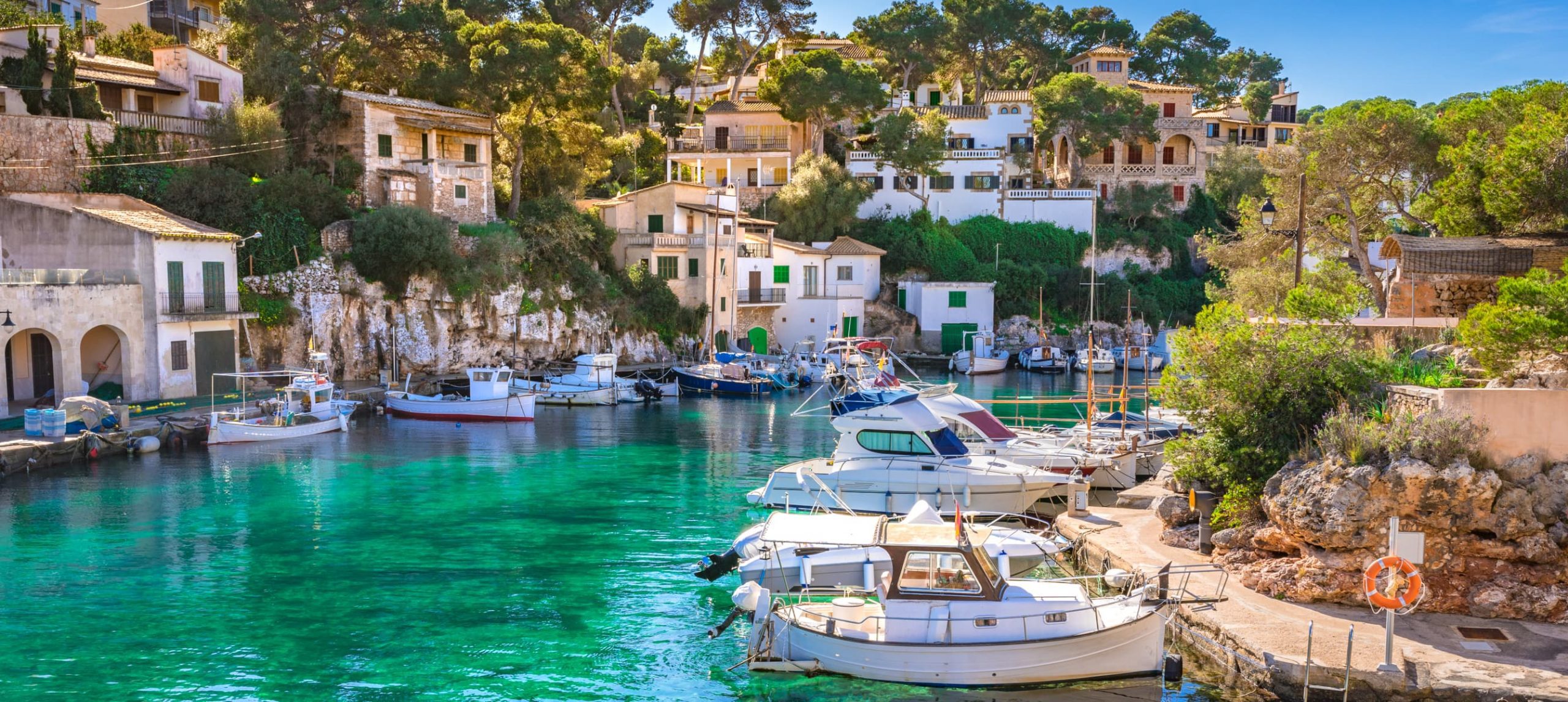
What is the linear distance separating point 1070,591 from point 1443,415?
576 cm

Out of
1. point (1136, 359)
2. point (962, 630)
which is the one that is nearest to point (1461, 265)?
point (962, 630)

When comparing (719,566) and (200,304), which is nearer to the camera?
(719,566)

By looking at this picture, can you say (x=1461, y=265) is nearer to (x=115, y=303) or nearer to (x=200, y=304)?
(x=200, y=304)

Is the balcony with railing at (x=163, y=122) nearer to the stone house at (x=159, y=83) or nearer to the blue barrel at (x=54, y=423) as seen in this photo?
the stone house at (x=159, y=83)

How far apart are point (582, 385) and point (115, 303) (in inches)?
640

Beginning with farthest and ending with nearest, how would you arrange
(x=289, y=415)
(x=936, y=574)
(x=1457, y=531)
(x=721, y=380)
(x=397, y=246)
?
(x=721, y=380)
(x=397, y=246)
(x=289, y=415)
(x=1457, y=531)
(x=936, y=574)

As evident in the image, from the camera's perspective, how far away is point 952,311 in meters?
63.7

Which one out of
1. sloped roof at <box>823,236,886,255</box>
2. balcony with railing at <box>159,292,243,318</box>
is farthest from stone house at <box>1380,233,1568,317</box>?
sloped roof at <box>823,236,886,255</box>

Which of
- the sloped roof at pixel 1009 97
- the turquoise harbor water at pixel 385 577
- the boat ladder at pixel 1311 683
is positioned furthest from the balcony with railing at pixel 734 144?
the boat ladder at pixel 1311 683

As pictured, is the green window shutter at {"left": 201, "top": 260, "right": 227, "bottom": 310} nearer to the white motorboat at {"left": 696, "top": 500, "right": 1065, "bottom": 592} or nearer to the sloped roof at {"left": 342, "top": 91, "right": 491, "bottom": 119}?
the sloped roof at {"left": 342, "top": 91, "right": 491, "bottom": 119}

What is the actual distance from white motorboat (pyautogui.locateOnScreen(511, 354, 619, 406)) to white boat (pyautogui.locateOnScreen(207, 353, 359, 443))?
8.12 metres

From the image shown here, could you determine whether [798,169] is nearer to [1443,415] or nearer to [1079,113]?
[1079,113]

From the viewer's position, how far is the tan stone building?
73.1 m

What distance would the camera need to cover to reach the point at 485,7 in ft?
185
